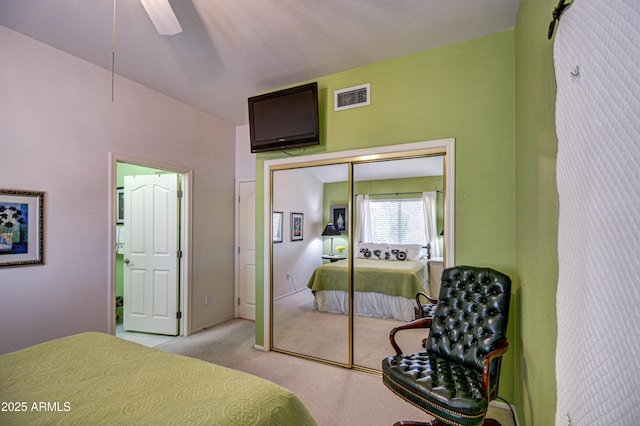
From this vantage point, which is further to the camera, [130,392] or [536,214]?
[536,214]

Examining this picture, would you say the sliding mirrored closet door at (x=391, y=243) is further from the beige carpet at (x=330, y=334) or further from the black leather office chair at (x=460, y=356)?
the black leather office chair at (x=460, y=356)

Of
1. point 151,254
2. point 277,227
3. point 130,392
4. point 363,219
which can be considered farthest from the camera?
point 151,254

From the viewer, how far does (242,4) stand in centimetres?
201

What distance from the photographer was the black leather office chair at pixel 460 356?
159cm

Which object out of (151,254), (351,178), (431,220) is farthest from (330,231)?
(151,254)

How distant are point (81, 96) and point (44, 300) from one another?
5.93ft

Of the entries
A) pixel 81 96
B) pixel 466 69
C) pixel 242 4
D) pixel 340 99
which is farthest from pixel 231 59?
pixel 466 69

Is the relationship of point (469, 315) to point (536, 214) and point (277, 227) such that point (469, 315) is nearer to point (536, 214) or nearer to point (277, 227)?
point (536, 214)

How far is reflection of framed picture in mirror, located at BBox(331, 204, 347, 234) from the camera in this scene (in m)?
2.99

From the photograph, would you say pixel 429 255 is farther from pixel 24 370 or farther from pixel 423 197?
pixel 24 370

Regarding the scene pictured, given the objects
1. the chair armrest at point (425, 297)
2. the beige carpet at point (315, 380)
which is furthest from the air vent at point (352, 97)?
the beige carpet at point (315, 380)

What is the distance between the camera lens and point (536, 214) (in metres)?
1.48

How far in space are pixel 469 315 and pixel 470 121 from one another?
1499mm

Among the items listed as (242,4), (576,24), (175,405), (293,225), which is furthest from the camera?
(293,225)
